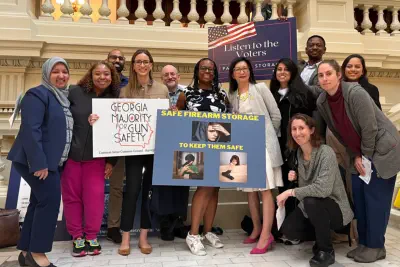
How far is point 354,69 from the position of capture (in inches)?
104

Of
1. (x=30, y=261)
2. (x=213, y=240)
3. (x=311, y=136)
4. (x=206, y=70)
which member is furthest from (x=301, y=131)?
(x=30, y=261)

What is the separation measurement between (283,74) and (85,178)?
Result: 71.2 inches

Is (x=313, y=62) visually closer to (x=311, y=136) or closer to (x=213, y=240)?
(x=311, y=136)

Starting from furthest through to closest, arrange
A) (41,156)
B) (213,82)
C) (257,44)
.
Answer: (257,44), (213,82), (41,156)

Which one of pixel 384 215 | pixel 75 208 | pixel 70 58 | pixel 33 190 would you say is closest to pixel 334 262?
pixel 384 215

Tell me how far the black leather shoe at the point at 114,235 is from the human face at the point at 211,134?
1190 mm

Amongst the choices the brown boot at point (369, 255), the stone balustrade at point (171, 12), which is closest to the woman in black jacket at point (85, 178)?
the brown boot at point (369, 255)

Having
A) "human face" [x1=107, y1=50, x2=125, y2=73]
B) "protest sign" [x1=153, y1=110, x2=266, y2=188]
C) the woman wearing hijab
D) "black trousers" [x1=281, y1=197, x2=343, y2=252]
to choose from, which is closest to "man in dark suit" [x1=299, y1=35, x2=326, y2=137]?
"protest sign" [x1=153, y1=110, x2=266, y2=188]

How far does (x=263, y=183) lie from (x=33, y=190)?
5.39ft

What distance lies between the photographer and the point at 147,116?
265cm

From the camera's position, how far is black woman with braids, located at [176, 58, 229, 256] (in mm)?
2731

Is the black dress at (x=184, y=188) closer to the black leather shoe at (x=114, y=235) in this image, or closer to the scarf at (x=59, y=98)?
the black leather shoe at (x=114, y=235)

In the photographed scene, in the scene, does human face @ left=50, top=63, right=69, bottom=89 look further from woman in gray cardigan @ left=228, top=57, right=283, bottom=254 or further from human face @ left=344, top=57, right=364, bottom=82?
human face @ left=344, top=57, right=364, bottom=82

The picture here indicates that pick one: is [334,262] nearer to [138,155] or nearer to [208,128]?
[208,128]
